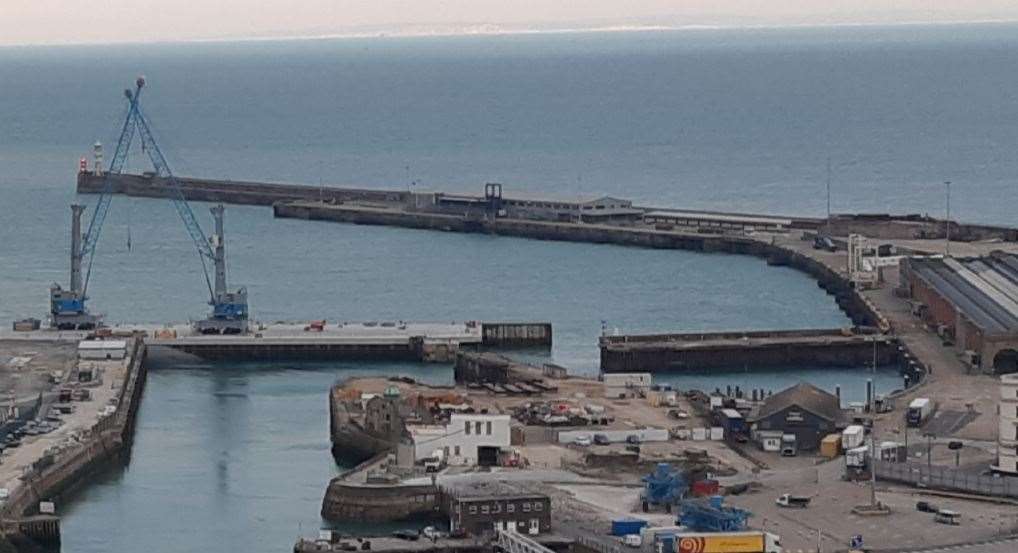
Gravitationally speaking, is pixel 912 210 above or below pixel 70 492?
above

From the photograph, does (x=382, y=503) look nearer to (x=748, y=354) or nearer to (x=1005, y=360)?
(x=1005, y=360)

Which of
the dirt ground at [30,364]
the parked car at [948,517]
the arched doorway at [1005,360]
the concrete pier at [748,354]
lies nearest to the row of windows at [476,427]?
the parked car at [948,517]

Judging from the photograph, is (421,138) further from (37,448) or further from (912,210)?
(37,448)

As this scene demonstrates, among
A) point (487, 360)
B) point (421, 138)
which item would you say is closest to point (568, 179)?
point (421, 138)

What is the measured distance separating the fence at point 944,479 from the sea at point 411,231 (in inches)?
226

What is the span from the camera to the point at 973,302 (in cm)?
4691

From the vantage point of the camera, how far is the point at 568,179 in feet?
284

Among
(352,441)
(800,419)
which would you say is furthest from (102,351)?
(800,419)

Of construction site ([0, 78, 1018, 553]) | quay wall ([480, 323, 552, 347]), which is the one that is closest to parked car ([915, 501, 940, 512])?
construction site ([0, 78, 1018, 553])

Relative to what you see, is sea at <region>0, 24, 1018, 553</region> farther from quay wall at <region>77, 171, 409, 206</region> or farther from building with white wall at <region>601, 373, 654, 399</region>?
building with white wall at <region>601, 373, 654, 399</region>

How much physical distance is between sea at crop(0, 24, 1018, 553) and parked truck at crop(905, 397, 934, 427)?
5885 millimetres

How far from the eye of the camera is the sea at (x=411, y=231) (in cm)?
3809

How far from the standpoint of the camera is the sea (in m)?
38.1

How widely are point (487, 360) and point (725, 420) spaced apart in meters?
7.61
